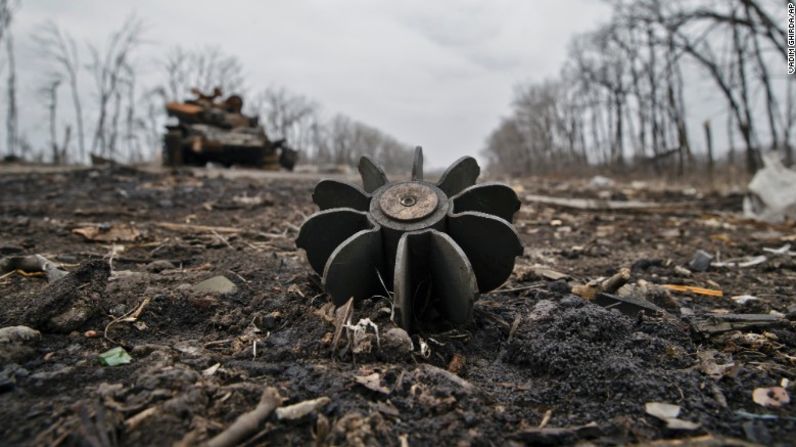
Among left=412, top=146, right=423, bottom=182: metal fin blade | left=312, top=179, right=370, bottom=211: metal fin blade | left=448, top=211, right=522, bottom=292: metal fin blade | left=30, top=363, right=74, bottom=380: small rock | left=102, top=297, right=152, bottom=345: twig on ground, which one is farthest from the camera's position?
left=412, top=146, right=423, bottom=182: metal fin blade

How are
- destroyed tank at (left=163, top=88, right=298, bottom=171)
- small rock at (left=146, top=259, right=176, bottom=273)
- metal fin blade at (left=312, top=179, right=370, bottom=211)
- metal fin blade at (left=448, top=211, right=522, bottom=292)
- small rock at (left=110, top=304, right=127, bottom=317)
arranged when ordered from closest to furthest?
1. metal fin blade at (left=448, top=211, right=522, bottom=292)
2. small rock at (left=110, top=304, right=127, bottom=317)
3. metal fin blade at (left=312, top=179, right=370, bottom=211)
4. small rock at (left=146, top=259, right=176, bottom=273)
5. destroyed tank at (left=163, top=88, right=298, bottom=171)

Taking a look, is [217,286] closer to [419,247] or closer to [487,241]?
[419,247]

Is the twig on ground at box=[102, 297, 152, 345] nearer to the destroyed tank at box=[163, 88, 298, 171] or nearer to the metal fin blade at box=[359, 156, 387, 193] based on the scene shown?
the metal fin blade at box=[359, 156, 387, 193]

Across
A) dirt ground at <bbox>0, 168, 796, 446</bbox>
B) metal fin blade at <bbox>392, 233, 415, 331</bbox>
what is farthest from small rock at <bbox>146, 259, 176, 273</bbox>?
metal fin blade at <bbox>392, 233, 415, 331</bbox>

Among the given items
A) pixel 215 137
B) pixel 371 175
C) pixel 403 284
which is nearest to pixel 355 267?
pixel 403 284

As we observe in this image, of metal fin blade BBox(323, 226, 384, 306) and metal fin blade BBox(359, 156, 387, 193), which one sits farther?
metal fin blade BBox(359, 156, 387, 193)

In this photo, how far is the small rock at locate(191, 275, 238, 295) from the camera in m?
2.93

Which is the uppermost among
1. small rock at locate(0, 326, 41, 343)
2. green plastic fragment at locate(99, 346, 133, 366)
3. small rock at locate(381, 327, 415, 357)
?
small rock at locate(0, 326, 41, 343)

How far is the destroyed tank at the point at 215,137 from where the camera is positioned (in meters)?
13.4

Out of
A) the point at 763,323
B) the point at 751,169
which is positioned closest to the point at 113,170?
the point at 763,323

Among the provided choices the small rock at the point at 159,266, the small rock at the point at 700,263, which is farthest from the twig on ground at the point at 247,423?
the small rock at the point at 700,263

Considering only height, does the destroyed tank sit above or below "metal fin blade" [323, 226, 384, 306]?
above

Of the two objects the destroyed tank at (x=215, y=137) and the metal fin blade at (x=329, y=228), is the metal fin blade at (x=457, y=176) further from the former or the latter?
the destroyed tank at (x=215, y=137)

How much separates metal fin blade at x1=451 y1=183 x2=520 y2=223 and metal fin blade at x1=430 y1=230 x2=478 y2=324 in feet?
1.26
